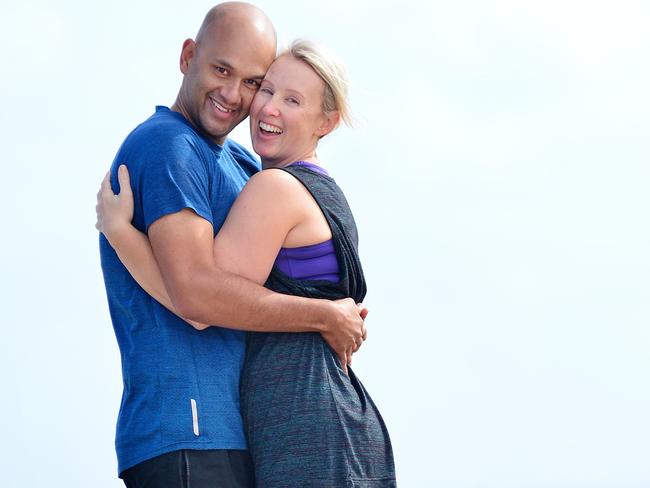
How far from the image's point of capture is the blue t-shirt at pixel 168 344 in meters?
3.97

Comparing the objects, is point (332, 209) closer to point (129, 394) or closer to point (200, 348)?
point (200, 348)

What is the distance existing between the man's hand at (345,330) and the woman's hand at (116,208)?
953mm

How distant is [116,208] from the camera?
4207 mm

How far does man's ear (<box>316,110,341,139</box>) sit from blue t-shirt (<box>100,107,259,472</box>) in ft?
2.03

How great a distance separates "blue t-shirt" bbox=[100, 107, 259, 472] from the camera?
397 cm

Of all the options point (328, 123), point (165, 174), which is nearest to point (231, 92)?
point (328, 123)

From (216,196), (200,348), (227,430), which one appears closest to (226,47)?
(216,196)

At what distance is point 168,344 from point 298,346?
537 millimetres

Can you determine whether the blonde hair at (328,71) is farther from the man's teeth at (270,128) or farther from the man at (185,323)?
the man at (185,323)

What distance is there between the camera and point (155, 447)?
3961 millimetres

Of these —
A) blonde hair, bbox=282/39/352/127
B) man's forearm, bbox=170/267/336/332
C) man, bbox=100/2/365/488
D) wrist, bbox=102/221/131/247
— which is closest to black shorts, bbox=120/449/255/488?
man, bbox=100/2/365/488

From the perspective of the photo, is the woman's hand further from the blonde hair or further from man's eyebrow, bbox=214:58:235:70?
the blonde hair

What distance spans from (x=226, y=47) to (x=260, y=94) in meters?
0.27

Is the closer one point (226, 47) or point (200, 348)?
point (200, 348)
